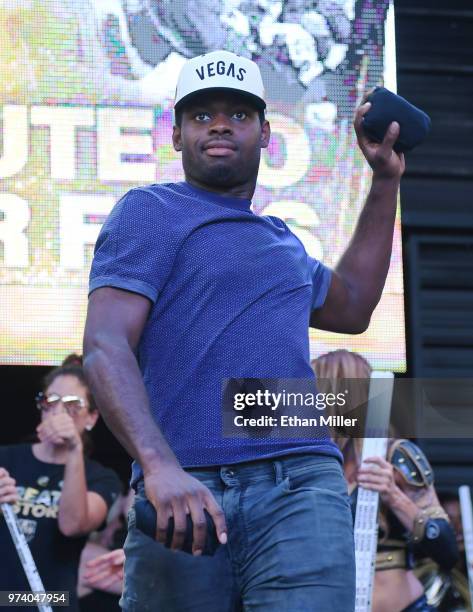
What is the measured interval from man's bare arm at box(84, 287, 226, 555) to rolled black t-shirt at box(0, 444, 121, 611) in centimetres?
248

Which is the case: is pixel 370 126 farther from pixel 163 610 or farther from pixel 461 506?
pixel 461 506

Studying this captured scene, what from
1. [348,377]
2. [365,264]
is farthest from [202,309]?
[348,377]

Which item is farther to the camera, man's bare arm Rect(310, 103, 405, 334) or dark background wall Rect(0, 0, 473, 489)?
dark background wall Rect(0, 0, 473, 489)

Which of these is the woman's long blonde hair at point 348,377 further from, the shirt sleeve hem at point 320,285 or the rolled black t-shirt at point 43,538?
the shirt sleeve hem at point 320,285

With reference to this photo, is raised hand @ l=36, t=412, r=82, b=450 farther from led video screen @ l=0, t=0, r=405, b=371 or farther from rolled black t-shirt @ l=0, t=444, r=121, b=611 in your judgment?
led video screen @ l=0, t=0, r=405, b=371

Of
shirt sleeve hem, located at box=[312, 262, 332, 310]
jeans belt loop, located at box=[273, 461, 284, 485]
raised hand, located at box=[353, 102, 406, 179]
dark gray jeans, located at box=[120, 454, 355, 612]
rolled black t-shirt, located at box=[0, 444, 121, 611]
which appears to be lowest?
rolled black t-shirt, located at box=[0, 444, 121, 611]

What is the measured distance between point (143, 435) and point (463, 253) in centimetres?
378

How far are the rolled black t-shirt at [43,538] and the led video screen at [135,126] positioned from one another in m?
0.57


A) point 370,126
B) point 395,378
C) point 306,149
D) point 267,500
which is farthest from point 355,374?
point 267,500

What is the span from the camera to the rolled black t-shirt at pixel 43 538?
173 inches

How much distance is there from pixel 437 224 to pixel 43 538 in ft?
7.49

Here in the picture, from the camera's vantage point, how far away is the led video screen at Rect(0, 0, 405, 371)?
494 centimetres

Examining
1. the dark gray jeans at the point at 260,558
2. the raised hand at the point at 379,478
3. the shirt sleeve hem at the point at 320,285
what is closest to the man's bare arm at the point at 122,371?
the dark gray jeans at the point at 260,558

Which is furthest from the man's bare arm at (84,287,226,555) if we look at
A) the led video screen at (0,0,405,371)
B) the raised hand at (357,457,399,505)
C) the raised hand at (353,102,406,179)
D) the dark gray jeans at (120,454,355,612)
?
the led video screen at (0,0,405,371)
